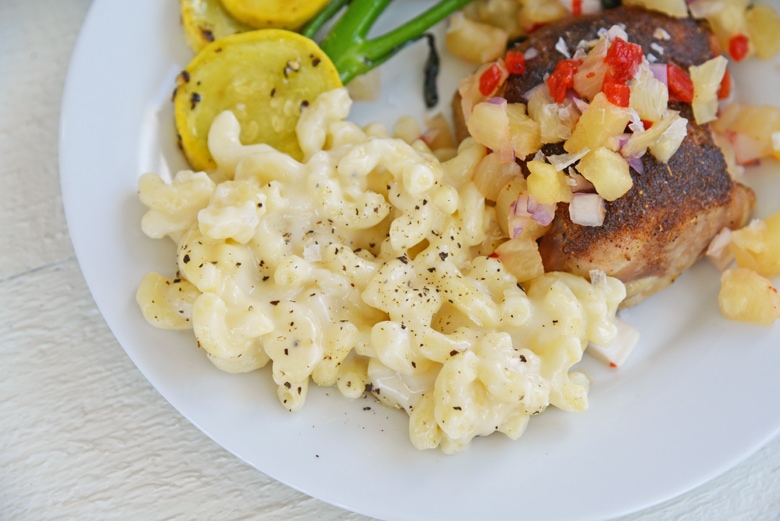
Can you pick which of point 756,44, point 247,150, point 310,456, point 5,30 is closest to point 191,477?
point 310,456

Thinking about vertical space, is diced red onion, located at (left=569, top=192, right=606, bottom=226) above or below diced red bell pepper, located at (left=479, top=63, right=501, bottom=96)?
below

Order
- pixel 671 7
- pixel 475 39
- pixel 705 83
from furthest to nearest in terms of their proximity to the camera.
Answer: pixel 475 39
pixel 671 7
pixel 705 83

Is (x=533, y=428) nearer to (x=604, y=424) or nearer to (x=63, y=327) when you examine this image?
(x=604, y=424)

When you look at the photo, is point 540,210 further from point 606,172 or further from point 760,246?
point 760,246

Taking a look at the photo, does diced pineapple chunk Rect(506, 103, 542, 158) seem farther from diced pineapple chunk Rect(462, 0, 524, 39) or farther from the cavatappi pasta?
diced pineapple chunk Rect(462, 0, 524, 39)

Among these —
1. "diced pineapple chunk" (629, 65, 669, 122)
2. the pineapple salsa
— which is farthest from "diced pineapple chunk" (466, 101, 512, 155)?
"diced pineapple chunk" (629, 65, 669, 122)

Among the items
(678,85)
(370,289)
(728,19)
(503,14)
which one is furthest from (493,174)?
(728,19)
